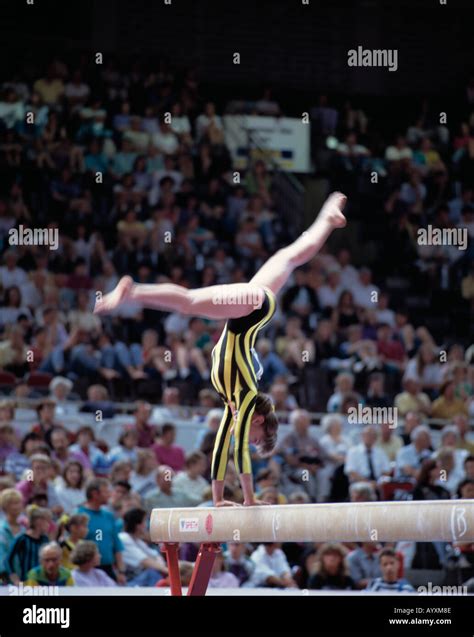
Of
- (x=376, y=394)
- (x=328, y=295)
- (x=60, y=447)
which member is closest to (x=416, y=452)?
(x=376, y=394)

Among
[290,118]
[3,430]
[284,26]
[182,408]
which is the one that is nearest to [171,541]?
[3,430]

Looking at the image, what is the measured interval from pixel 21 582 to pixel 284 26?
11.6 metres

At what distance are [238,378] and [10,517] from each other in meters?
2.98

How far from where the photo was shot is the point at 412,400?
13266mm

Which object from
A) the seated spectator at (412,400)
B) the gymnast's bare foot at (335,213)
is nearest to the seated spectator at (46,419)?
the seated spectator at (412,400)

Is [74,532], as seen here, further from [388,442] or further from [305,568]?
[388,442]

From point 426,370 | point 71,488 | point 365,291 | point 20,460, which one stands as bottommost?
point 71,488

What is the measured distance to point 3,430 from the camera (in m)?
10.7

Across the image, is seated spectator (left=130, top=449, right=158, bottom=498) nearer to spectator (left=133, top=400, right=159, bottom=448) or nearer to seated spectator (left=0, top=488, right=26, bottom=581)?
spectator (left=133, top=400, right=159, bottom=448)

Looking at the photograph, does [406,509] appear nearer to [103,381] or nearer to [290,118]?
[103,381]

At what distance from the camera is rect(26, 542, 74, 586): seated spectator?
8.39 meters

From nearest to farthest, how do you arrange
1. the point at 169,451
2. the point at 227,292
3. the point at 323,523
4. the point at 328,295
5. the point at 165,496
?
the point at 323,523 → the point at 227,292 → the point at 165,496 → the point at 169,451 → the point at 328,295

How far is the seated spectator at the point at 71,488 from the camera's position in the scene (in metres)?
10.2

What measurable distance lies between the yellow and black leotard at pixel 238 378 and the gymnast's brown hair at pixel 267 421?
0.38 feet
